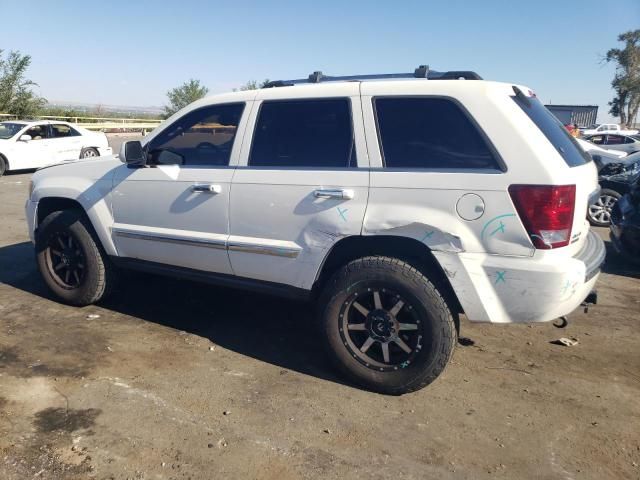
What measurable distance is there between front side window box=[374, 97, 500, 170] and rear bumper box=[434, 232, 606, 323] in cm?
56

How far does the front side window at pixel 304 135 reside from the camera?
3.48 m

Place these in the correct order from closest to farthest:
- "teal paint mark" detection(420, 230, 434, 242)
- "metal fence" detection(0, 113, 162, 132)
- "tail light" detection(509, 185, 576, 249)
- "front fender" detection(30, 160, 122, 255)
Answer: "tail light" detection(509, 185, 576, 249), "teal paint mark" detection(420, 230, 434, 242), "front fender" detection(30, 160, 122, 255), "metal fence" detection(0, 113, 162, 132)

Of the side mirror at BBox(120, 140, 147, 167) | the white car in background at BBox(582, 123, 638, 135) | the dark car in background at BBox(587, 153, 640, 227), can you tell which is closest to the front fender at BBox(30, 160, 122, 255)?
the side mirror at BBox(120, 140, 147, 167)

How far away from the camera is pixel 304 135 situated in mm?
3646

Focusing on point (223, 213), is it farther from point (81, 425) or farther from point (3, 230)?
point (3, 230)

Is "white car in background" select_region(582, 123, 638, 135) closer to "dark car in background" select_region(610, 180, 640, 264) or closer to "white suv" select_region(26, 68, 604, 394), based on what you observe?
"dark car in background" select_region(610, 180, 640, 264)

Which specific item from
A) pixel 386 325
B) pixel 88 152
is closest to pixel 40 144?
pixel 88 152

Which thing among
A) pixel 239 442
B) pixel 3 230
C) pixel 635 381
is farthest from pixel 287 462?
pixel 3 230

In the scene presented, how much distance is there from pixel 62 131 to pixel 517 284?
1525 centimetres

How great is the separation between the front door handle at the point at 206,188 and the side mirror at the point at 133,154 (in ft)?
1.79

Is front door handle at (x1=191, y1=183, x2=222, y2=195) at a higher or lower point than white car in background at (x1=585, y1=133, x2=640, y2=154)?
lower

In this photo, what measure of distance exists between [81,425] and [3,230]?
593cm

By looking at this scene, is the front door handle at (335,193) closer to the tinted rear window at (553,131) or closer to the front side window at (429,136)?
the front side window at (429,136)

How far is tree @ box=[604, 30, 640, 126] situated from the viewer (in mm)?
50750
